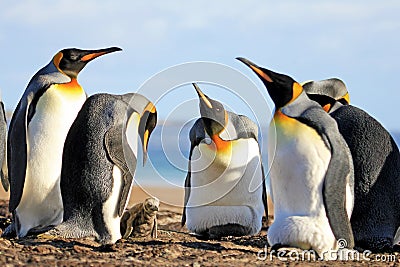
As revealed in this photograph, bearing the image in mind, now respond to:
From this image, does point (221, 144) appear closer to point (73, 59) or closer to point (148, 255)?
point (73, 59)

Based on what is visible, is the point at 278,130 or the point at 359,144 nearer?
the point at 278,130

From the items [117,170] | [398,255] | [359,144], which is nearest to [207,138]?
[117,170]

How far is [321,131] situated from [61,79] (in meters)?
2.81

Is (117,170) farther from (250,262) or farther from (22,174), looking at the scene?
(250,262)

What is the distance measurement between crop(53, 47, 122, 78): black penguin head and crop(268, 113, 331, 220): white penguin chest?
100 inches

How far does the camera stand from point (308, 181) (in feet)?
18.2

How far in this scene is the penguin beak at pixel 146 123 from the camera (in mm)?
7145

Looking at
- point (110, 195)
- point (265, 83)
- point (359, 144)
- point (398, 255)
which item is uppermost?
point (265, 83)

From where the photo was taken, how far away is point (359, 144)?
21.3 feet

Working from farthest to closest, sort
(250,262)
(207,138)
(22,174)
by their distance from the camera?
(207,138) → (22,174) → (250,262)

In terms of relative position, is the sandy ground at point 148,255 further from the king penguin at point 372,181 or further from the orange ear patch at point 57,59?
the orange ear patch at point 57,59

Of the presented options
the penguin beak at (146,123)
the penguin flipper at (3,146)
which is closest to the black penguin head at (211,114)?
the penguin beak at (146,123)

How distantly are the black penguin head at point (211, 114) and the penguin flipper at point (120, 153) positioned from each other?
96cm

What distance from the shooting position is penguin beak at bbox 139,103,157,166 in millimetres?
7145
